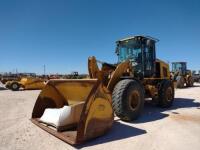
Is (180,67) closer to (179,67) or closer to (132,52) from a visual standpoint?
(179,67)

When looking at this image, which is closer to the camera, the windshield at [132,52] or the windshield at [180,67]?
the windshield at [132,52]

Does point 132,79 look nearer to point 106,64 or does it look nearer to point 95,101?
point 106,64

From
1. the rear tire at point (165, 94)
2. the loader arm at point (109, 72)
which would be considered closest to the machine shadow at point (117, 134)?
the loader arm at point (109, 72)

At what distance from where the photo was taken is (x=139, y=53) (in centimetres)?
775

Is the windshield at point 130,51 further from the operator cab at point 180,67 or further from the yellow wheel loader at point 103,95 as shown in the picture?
the operator cab at point 180,67

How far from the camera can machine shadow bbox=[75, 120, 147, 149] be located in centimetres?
414

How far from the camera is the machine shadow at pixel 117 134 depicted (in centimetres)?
414

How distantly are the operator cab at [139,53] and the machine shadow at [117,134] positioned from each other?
2.71 m

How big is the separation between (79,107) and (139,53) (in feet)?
12.7

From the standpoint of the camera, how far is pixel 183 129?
5051mm

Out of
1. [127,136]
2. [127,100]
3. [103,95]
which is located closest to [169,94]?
[127,100]

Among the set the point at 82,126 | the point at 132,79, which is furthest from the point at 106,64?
the point at 82,126

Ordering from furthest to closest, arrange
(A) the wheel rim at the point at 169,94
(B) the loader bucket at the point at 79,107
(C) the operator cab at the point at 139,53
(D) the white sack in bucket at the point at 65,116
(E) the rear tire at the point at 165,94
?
(A) the wheel rim at the point at 169,94 → (E) the rear tire at the point at 165,94 → (C) the operator cab at the point at 139,53 → (D) the white sack in bucket at the point at 65,116 → (B) the loader bucket at the point at 79,107

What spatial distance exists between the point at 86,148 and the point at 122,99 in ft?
6.50
